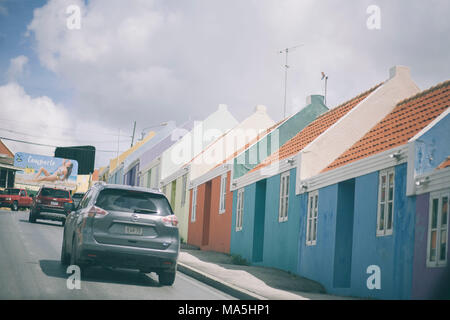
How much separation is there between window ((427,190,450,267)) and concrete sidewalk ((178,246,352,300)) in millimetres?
2336

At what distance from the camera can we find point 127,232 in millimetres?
11328

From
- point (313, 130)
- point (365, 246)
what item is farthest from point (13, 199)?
point (365, 246)

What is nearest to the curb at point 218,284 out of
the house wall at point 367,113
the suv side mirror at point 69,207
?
the suv side mirror at point 69,207

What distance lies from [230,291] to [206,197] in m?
14.7

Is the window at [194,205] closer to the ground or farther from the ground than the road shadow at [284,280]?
farther from the ground

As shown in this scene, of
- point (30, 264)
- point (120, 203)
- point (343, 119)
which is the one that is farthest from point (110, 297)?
point (343, 119)

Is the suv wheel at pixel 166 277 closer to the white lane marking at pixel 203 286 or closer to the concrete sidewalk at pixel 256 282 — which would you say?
the white lane marking at pixel 203 286

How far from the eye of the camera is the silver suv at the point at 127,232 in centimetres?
1119

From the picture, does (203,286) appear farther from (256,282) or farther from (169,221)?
(169,221)

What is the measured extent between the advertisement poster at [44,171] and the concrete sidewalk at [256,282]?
52.6 m

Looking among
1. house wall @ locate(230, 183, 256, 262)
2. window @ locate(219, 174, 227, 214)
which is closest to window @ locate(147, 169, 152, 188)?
window @ locate(219, 174, 227, 214)
